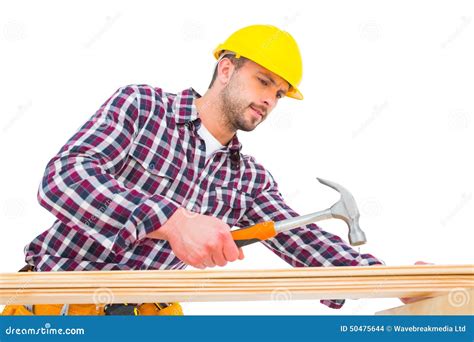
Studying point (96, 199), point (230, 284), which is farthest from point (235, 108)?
point (230, 284)

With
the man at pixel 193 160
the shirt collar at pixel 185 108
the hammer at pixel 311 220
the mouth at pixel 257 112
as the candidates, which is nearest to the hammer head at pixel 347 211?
the hammer at pixel 311 220

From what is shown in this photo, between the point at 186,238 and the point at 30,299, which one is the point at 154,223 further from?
the point at 30,299

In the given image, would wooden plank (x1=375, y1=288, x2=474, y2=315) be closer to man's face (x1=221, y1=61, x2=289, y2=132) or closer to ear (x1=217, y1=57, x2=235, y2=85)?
man's face (x1=221, y1=61, x2=289, y2=132)

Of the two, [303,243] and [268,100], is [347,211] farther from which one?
[268,100]

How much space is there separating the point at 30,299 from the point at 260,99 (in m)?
1.20

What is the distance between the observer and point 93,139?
72.9 inches

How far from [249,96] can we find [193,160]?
0.31 meters

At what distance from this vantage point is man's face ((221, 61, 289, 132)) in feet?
7.34

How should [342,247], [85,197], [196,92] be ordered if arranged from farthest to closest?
[196,92] < [342,247] < [85,197]

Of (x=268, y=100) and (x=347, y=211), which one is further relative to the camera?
(x=268, y=100)

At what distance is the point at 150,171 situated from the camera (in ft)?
6.98

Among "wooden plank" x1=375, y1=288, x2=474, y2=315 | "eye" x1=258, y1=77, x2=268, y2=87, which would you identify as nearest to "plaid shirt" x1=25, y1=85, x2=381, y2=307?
"eye" x1=258, y1=77, x2=268, y2=87

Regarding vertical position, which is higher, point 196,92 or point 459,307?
point 196,92
